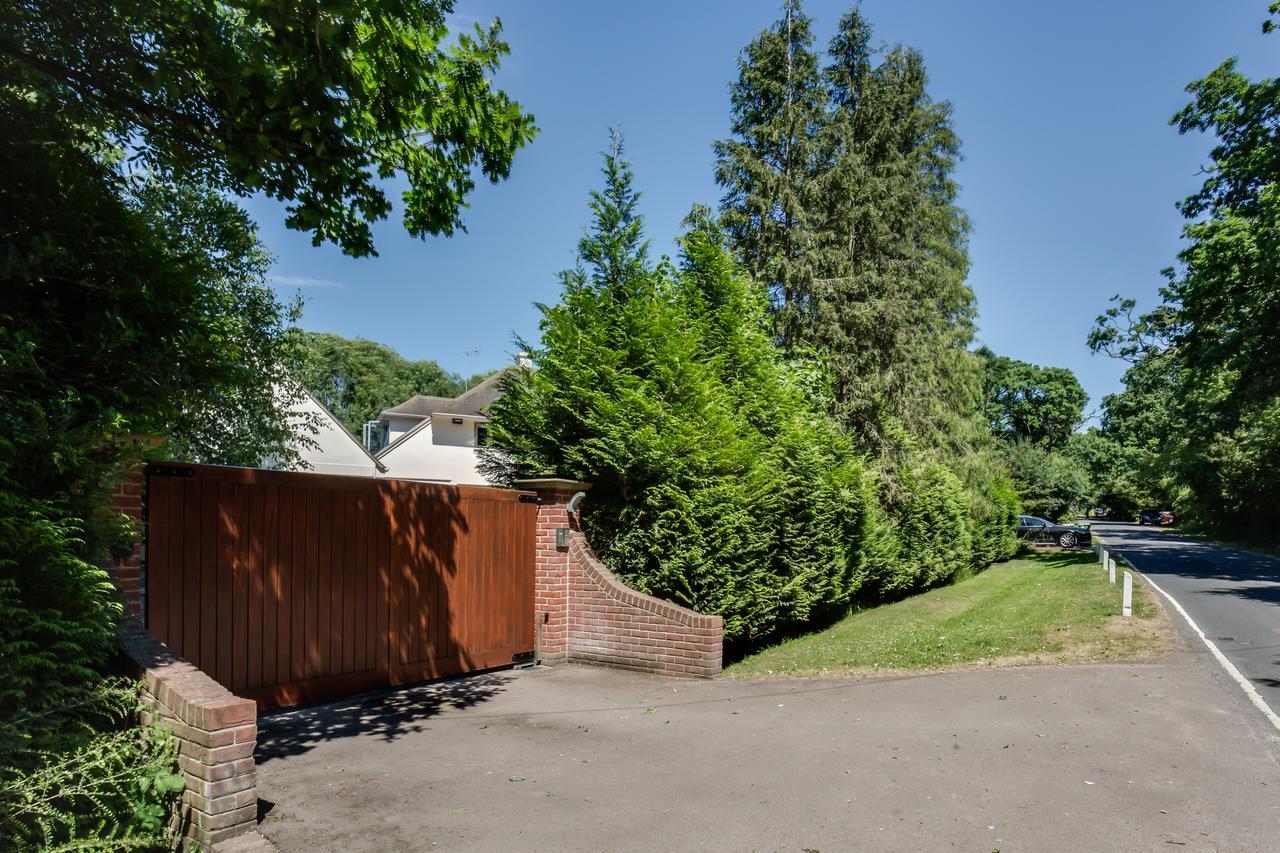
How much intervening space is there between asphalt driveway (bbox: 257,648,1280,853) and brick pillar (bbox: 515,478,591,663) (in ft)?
4.07

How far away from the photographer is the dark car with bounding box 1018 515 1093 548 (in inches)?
1412

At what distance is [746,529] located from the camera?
9805 mm

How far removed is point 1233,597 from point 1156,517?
64.5 m

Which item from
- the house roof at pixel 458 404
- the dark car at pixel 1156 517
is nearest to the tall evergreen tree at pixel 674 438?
the house roof at pixel 458 404

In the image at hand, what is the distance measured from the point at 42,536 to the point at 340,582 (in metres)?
3.58

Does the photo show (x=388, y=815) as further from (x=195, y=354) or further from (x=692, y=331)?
(x=692, y=331)

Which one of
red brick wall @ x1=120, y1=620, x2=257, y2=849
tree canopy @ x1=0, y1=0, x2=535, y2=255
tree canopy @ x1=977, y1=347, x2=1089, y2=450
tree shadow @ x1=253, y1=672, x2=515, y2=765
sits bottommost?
tree shadow @ x1=253, y1=672, x2=515, y2=765

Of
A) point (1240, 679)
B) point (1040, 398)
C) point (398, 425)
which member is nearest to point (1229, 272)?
point (1240, 679)

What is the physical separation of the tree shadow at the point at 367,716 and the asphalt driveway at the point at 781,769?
0.03 metres

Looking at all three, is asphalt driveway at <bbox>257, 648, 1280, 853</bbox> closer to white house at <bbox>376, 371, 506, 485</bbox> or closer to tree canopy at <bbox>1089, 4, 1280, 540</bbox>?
tree canopy at <bbox>1089, 4, 1280, 540</bbox>

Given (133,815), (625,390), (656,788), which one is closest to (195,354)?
(133,815)

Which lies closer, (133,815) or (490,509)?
(133,815)

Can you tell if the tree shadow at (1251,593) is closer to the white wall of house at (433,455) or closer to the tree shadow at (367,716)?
the tree shadow at (367,716)

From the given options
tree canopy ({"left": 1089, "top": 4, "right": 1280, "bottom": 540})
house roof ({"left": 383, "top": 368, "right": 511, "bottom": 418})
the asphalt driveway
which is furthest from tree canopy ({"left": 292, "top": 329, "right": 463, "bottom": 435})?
the asphalt driveway
